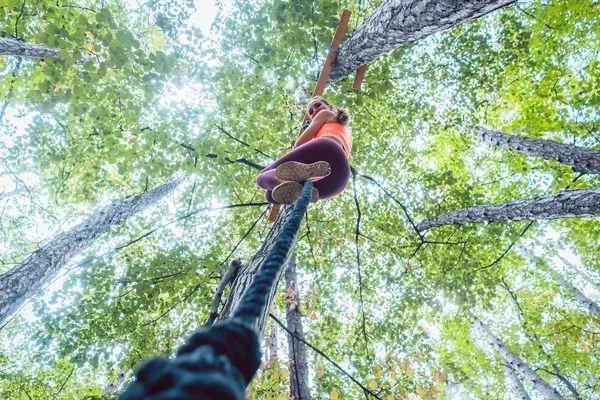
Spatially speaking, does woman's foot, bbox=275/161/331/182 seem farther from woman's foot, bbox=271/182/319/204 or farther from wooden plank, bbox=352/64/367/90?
wooden plank, bbox=352/64/367/90

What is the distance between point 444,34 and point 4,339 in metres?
18.8

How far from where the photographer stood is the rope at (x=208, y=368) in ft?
1.39

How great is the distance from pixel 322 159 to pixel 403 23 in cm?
140

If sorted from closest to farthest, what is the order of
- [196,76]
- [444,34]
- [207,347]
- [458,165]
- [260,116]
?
[207,347]
[196,76]
[260,116]
[444,34]
[458,165]

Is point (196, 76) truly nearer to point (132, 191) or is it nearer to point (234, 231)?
point (234, 231)

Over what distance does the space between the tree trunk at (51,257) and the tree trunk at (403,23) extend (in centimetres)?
569

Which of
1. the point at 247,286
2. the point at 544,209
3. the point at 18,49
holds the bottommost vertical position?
the point at 247,286

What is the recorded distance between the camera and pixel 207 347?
1.75 feet

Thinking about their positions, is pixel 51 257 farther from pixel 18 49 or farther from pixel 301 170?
pixel 301 170

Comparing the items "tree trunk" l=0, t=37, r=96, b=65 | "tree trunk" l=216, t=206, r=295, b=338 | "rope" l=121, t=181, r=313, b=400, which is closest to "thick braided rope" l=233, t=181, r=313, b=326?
"rope" l=121, t=181, r=313, b=400

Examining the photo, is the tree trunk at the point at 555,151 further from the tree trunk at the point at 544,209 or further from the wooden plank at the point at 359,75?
the wooden plank at the point at 359,75

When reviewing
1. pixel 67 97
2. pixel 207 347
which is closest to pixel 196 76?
pixel 67 97

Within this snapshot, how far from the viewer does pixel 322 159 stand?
2.75 meters

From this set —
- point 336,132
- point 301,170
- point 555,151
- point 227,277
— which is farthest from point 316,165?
point 555,151
